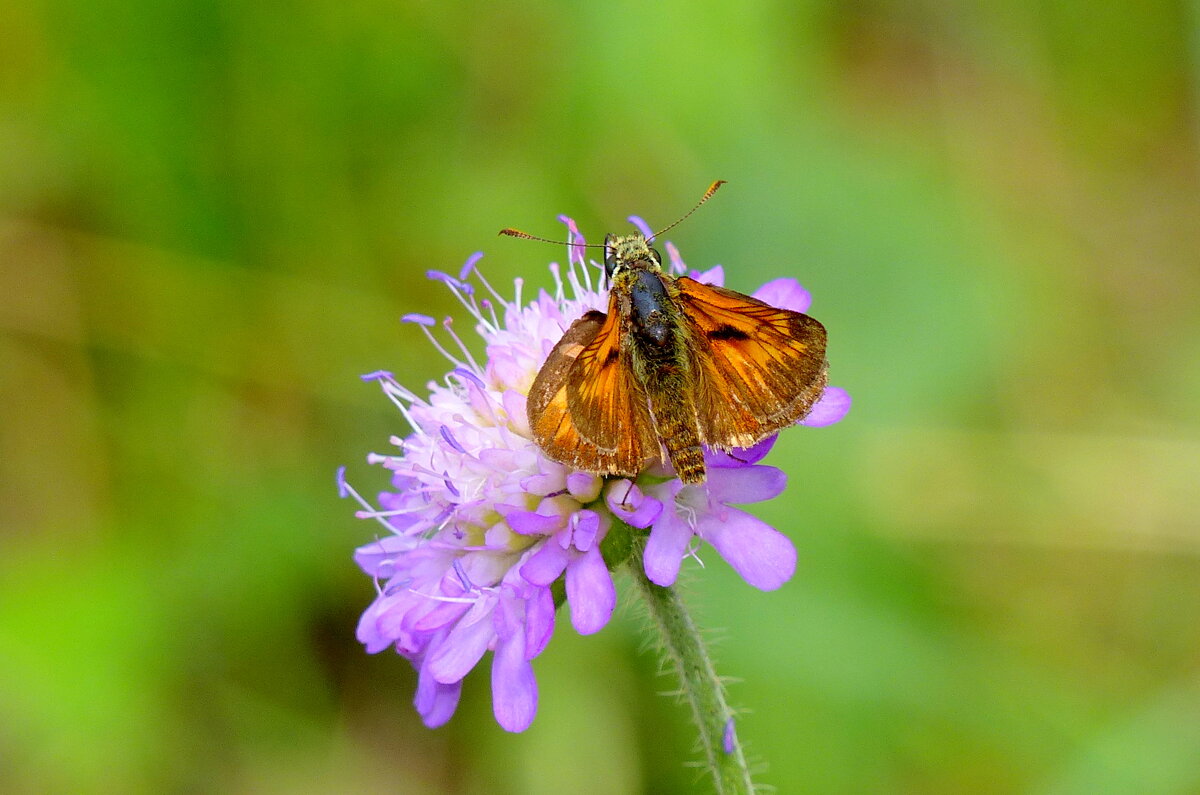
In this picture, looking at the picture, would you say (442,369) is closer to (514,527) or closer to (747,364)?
(514,527)

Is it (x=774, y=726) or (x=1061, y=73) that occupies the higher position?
(x=1061, y=73)

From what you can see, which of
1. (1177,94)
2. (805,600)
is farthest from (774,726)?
(1177,94)

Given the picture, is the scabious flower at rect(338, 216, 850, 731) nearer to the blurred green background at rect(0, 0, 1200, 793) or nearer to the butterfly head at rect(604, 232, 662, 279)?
the butterfly head at rect(604, 232, 662, 279)

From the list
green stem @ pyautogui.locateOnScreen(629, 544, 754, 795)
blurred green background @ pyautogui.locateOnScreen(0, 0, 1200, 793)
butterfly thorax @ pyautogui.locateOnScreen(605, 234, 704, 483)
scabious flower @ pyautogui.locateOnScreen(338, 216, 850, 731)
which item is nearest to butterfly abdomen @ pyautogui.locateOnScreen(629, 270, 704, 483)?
butterfly thorax @ pyautogui.locateOnScreen(605, 234, 704, 483)

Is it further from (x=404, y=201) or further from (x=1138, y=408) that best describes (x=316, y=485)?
(x=1138, y=408)

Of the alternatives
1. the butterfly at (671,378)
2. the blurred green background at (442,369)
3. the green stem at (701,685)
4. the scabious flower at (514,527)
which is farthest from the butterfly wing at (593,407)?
the blurred green background at (442,369)

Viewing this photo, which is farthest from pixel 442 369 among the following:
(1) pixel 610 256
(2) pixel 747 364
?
(2) pixel 747 364
